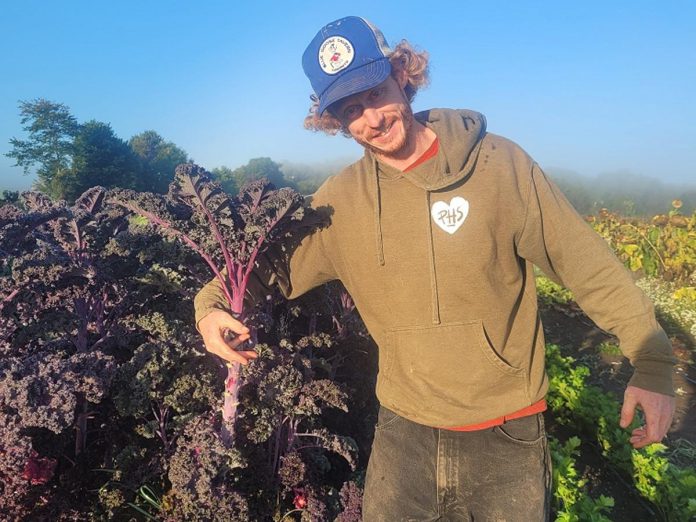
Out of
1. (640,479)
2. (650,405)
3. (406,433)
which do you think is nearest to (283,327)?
(406,433)

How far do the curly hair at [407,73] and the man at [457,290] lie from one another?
23 mm

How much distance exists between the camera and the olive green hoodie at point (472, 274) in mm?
1794

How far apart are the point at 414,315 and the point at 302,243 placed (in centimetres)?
68

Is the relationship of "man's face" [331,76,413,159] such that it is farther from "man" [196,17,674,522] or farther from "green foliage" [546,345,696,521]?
"green foliage" [546,345,696,521]

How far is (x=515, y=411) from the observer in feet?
6.37

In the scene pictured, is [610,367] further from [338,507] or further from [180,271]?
[180,271]

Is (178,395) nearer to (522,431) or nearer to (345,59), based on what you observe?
(522,431)

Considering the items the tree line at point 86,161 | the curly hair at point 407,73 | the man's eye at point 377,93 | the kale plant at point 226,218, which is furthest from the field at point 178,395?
the tree line at point 86,161

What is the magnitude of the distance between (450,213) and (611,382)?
413 centimetres

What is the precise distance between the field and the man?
0.45 m

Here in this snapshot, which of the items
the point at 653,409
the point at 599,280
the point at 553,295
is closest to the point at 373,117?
the point at 599,280

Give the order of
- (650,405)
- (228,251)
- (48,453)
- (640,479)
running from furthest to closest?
(640,479) → (48,453) → (228,251) → (650,405)

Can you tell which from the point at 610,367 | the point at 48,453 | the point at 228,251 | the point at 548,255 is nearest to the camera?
the point at 548,255

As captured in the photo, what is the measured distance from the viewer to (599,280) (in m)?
1.79
